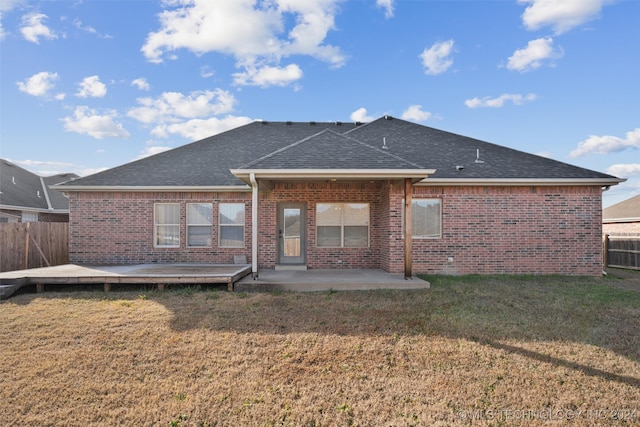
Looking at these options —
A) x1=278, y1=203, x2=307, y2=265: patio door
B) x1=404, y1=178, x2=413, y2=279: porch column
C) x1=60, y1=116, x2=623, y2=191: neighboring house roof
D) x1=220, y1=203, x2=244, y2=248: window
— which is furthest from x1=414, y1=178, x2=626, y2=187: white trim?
x1=220, y1=203, x2=244, y2=248: window

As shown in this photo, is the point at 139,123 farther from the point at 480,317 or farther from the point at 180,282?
the point at 480,317

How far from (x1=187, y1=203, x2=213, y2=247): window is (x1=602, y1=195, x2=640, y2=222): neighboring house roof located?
20.3 metres

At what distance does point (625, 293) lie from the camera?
26.4 feet

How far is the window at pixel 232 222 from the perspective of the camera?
1098cm

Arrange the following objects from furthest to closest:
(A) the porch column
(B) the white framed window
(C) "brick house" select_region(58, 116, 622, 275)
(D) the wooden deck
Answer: (B) the white framed window → (C) "brick house" select_region(58, 116, 622, 275) → (A) the porch column → (D) the wooden deck

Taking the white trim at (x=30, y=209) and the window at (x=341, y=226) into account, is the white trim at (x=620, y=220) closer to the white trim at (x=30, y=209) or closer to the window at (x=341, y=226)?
the window at (x=341, y=226)

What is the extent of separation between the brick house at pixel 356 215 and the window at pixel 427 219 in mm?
30

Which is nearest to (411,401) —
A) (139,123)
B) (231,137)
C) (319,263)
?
(319,263)

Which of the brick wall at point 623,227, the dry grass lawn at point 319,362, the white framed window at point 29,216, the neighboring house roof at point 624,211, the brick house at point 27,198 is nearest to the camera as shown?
the dry grass lawn at point 319,362

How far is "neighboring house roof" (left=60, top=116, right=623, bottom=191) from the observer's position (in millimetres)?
8250

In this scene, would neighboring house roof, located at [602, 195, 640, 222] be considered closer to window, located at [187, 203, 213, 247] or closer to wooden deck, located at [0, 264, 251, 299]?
wooden deck, located at [0, 264, 251, 299]

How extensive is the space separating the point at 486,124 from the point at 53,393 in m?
16.1

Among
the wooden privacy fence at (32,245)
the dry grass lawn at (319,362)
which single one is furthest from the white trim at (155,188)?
the dry grass lawn at (319,362)

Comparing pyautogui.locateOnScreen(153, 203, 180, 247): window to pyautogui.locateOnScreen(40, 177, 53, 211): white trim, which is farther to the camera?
pyautogui.locateOnScreen(40, 177, 53, 211): white trim
